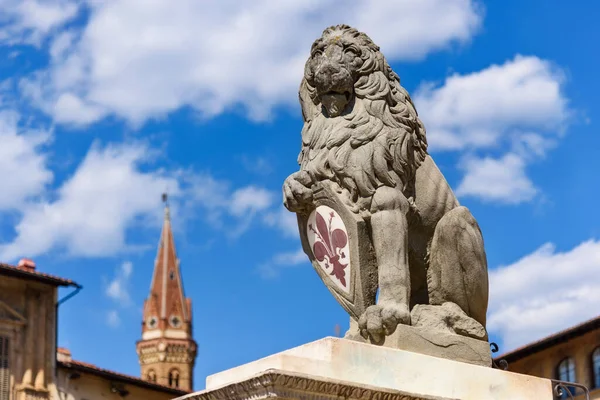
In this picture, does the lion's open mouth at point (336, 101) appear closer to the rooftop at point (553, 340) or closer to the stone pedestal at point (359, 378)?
the stone pedestal at point (359, 378)

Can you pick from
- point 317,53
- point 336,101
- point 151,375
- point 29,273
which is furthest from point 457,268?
point 151,375

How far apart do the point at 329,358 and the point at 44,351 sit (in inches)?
1592

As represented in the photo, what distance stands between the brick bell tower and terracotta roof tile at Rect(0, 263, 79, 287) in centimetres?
6155

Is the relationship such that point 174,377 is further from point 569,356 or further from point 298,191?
point 298,191

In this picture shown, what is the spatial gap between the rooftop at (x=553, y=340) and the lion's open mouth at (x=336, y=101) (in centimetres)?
3904

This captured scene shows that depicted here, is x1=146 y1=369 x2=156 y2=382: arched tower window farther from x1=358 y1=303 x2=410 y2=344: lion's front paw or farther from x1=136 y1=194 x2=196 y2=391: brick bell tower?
x1=358 y1=303 x2=410 y2=344: lion's front paw

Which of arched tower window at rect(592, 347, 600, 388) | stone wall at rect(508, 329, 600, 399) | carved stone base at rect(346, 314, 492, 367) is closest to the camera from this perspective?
carved stone base at rect(346, 314, 492, 367)

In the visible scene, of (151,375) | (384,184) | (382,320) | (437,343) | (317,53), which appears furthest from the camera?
(151,375)

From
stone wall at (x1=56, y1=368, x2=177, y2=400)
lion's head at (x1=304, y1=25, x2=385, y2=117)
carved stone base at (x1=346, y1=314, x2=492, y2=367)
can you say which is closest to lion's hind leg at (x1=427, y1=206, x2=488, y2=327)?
carved stone base at (x1=346, y1=314, x2=492, y2=367)

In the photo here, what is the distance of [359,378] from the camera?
6430mm

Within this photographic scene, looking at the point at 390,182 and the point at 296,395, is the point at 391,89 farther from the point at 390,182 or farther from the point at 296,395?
the point at 296,395

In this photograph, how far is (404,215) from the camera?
712cm

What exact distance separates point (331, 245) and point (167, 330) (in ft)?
338

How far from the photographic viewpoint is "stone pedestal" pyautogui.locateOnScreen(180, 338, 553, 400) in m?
6.00
